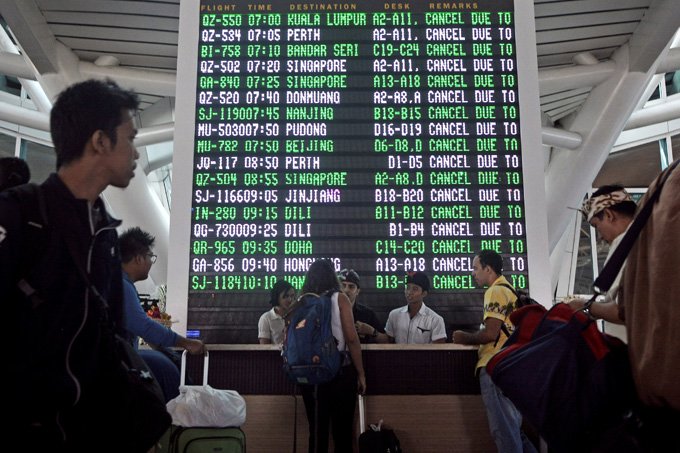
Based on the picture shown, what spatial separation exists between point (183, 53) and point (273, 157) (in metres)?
1.57

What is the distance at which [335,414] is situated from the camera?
5.32m

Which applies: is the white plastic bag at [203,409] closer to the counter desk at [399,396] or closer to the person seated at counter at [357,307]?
the counter desk at [399,396]

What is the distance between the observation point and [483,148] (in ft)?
24.7

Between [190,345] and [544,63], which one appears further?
[544,63]

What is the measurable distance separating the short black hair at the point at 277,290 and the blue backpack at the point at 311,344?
132 cm

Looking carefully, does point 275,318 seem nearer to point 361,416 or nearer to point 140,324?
point 361,416

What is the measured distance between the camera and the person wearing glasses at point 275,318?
22.2 feet

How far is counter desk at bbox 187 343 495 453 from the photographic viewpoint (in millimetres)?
6129

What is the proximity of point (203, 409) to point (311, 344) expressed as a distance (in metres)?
0.90

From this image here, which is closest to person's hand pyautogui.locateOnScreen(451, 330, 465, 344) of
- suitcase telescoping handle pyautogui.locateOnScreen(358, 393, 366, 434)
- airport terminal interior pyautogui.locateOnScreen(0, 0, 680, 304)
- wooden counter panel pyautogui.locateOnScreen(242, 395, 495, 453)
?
wooden counter panel pyautogui.locateOnScreen(242, 395, 495, 453)

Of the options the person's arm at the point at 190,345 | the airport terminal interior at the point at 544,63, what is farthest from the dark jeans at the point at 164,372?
the airport terminal interior at the point at 544,63

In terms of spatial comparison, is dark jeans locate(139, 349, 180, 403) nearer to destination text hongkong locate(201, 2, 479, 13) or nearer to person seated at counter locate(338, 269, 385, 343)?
person seated at counter locate(338, 269, 385, 343)

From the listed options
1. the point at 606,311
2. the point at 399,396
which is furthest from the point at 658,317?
the point at 399,396

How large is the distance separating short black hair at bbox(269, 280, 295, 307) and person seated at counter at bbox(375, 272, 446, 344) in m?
0.96
